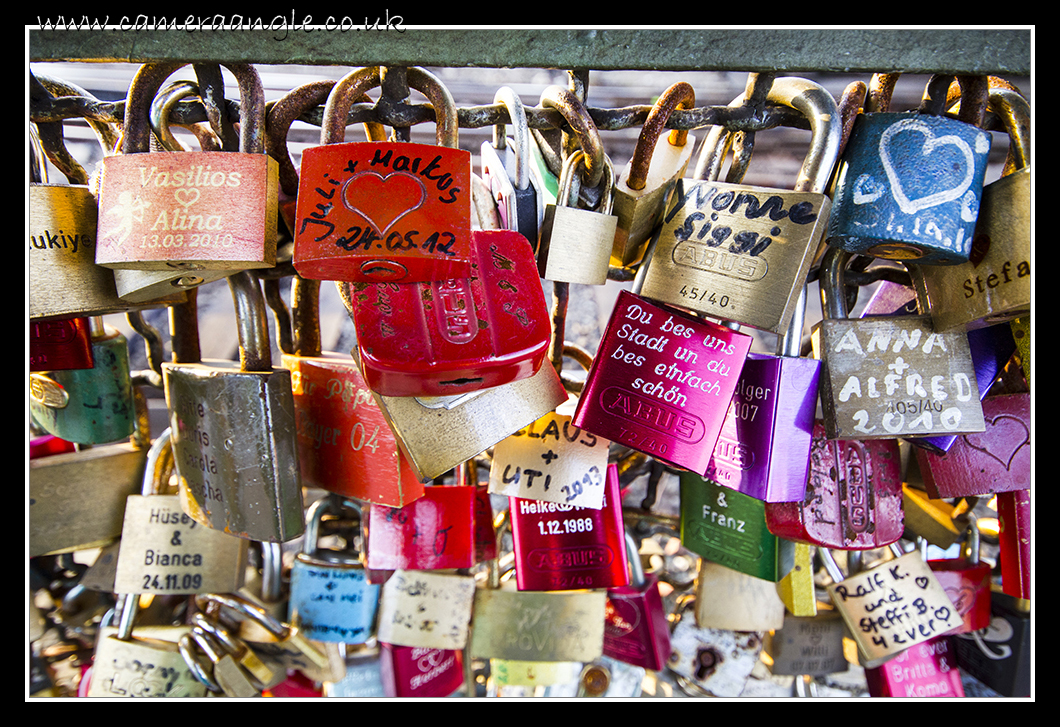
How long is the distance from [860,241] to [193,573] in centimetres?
115

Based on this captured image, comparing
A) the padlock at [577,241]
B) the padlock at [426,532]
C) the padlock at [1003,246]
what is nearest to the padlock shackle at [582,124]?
the padlock at [577,241]

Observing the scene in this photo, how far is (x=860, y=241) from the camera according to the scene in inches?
25.8

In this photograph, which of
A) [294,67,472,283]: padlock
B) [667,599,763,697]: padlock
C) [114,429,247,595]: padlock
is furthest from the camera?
[667,599,763,697]: padlock

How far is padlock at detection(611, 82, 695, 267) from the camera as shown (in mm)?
676

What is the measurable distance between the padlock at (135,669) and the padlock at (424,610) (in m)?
0.35

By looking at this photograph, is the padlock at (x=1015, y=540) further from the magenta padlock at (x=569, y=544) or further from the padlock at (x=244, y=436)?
the padlock at (x=244, y=436)

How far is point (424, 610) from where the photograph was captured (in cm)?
112

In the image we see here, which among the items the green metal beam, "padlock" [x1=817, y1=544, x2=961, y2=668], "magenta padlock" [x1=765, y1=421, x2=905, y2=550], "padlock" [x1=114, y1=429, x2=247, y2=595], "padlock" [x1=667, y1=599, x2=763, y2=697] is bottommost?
"padlock" [x1=667, y1=599, x2=763, y2=697]

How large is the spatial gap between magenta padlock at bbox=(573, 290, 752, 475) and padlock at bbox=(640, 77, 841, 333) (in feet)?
0.15

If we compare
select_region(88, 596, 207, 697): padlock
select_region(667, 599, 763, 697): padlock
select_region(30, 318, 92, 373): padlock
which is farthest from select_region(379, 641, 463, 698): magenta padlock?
select_region(30, 318, 92, 373): padlock

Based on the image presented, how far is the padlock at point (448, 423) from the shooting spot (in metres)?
0.68

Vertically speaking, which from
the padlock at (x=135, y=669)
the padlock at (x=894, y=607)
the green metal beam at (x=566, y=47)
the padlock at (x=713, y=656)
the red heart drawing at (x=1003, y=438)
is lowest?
the padlock at (x=713, y=656)

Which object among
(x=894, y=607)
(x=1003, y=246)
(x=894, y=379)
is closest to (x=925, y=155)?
(x=1003, y=246)

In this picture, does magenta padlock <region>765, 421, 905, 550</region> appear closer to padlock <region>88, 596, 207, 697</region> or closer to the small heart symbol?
the small heart symbol
